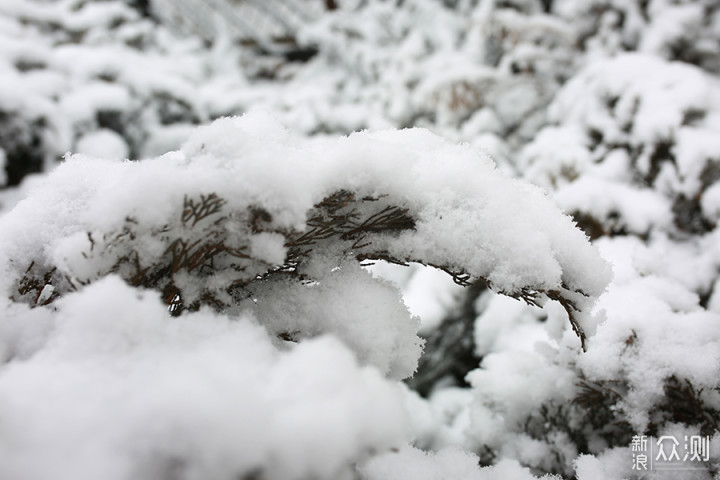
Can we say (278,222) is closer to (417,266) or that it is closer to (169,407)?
(169,407)

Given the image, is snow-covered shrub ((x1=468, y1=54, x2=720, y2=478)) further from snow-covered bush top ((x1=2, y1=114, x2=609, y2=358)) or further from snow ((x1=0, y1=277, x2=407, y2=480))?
snow ((x1=0, y1=277, x2=407, y2=480))

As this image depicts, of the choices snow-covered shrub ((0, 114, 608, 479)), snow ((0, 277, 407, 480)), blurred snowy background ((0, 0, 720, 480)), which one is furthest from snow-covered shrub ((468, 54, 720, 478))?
snow ((0, 277, 407, 480))

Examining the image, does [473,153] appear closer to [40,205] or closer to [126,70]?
[40,205]

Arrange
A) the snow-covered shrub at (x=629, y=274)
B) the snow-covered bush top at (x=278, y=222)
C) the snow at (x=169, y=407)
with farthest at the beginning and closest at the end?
1. the snow-covered shrub at (x=629, y=274)
2. the snow-covered bush top at (x=278, y=222)
3. the snow at (x=169, y=407)

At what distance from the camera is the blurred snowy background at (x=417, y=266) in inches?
26.4

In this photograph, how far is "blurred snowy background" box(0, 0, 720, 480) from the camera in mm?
669

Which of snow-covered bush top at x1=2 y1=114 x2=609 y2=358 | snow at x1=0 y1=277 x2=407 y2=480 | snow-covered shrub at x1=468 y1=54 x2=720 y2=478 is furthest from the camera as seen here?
snow-covered shrub at x1=468 y1=54 x2=720 y2=478

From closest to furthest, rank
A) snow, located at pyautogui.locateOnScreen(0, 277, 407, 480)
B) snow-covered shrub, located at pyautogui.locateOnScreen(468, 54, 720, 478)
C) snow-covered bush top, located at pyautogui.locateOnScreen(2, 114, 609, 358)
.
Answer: snow, located at pyautogui.locateOnScreen(0, 277, 407, 480) → snow-covered bush top, located at pyautogui.locateOnScreen(2, 114, 609, 358) → snow-covered shrub, located at pyautogui.locateOnScreen(468, 54, 720, 478)

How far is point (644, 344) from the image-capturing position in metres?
1.49

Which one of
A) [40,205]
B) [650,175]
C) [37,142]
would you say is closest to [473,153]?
[40,205]

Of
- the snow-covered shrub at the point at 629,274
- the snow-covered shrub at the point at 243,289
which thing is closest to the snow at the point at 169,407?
the snow-covered shrub at the point at 243,289

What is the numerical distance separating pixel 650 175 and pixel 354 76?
153 inches

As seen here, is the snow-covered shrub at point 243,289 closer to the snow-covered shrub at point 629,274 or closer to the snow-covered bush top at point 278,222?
the snow-covered bush top at point 278,222

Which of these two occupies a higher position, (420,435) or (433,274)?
(433,274)
